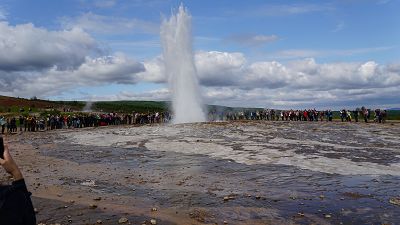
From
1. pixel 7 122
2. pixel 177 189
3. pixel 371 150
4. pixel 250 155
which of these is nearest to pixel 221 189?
pixel 177 189

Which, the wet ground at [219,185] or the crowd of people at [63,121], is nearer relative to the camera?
the wet ground at [219,185]

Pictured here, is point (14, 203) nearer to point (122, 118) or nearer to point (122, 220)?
point (122, 220)

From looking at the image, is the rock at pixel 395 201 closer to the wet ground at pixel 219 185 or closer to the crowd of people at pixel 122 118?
the wet ground at pixel 219 185

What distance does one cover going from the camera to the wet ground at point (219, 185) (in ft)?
30.9

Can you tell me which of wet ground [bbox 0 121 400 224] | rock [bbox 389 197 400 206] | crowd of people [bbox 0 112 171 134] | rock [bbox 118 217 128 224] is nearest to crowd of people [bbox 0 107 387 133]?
crowd of people [bbox 0 112 171 134]

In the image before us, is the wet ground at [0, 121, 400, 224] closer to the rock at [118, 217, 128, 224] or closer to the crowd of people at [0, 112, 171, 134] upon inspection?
the rock at [118, 217, 128, 224]

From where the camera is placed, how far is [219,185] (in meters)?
13.0

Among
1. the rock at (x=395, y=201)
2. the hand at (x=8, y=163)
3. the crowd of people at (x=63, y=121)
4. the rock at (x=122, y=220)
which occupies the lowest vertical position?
the rock at (x=122, y=220)

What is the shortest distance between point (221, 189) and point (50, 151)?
14.7 meters

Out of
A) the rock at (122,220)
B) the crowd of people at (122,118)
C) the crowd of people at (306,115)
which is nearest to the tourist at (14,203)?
the rock at (122,220)

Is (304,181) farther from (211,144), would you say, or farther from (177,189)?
(211,144)

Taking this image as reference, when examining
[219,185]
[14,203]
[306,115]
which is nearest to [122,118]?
[306,115]

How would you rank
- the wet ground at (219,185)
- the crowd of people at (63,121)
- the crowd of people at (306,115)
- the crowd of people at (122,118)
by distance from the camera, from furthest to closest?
the crowd of people at (306,115), the crowd of people at (122,118), the crowd of people at (63,121), the wet ground at (219,185)

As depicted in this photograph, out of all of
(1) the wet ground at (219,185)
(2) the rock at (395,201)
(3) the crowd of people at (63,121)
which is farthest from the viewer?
(3) the crowd of people at (63,121)
